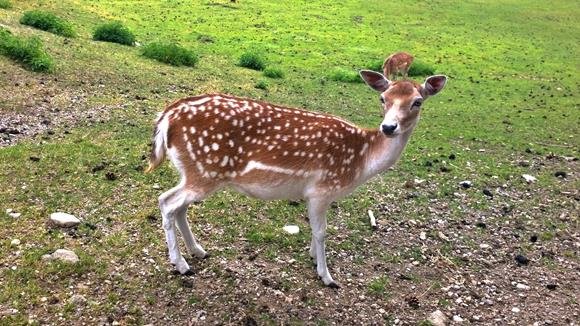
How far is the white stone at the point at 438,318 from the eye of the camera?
241 inches

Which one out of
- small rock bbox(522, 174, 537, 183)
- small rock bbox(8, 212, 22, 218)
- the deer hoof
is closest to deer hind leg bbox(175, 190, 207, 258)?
the deer hoof

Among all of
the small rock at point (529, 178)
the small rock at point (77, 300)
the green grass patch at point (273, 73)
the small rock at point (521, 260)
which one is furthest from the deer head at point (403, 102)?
the green grass patch at point (273, 73)

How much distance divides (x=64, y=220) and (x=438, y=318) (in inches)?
168

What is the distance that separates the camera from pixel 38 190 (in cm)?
750

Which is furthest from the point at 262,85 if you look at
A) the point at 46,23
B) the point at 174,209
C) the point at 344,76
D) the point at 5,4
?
the point at 174,209

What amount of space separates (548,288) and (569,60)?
19249 mm

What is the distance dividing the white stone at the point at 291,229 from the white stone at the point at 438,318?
6.68 ft

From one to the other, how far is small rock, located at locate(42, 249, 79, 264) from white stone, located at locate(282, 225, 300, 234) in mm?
2564

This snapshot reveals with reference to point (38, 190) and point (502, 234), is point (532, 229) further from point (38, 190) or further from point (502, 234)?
point (38, 190)

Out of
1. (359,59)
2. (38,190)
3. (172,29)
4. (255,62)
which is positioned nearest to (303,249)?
(38,190)

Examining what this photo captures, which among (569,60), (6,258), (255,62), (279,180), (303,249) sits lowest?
(569,60)

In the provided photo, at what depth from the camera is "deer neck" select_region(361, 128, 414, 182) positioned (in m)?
6.36

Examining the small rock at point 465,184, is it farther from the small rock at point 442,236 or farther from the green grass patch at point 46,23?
the green grass patch at point 46,23

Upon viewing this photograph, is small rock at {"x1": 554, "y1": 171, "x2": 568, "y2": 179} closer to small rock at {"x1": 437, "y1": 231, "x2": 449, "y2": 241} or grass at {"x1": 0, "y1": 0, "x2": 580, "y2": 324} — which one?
grass at {"x1": 0, "y1": 0, "x2": 580, "y2": 324}
